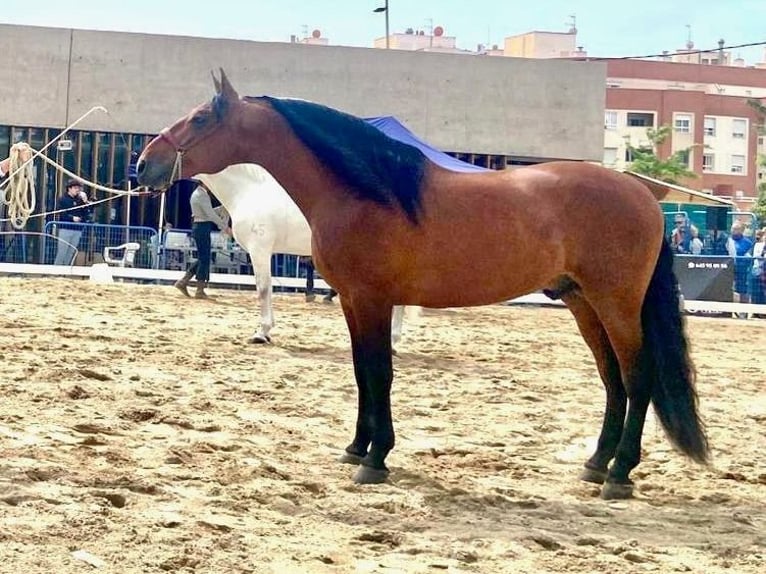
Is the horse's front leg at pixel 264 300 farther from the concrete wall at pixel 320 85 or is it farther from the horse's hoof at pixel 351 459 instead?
the concrete wall at pixel 320 85

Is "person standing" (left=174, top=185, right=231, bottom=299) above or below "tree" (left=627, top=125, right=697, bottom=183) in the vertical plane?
below

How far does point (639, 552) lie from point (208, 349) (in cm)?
616

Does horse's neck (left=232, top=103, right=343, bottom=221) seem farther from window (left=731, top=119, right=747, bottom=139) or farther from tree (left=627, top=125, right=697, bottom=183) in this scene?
window (left=731, top=119, right=747, bottom=139)

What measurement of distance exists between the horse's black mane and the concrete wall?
2094 cm

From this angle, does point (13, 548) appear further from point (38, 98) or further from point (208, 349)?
point (38, 98)

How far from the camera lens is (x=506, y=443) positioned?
22.5 ft

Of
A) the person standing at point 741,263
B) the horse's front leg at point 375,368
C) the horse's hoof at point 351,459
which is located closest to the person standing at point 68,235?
the person standing at point 741,263

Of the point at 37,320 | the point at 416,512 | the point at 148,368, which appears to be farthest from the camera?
the point at 37,320

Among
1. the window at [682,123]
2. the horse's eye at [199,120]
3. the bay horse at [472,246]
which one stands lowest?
the bay horse at [472,246]

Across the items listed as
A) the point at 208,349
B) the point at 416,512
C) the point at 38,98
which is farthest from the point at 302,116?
the point at 38,98

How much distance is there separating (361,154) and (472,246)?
2.49 feet

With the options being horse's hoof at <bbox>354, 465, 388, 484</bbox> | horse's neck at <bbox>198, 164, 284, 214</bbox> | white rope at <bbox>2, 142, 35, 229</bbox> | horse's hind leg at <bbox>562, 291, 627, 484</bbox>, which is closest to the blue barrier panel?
white rope at <bbox>2, 142, 35, 229</bbox>

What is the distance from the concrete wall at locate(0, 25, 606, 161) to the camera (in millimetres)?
26094

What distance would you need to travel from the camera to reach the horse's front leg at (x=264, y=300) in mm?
10977
